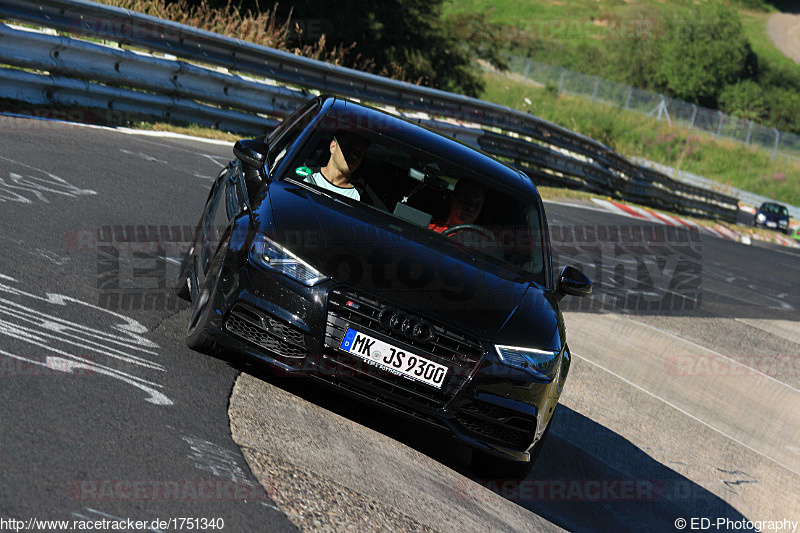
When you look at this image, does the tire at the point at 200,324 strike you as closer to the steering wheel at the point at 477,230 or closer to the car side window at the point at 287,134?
the car side window at the point at 287,134

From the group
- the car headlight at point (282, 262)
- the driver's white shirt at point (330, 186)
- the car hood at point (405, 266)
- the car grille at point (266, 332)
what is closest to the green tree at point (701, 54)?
the driver's white shirt at point (330, 186)

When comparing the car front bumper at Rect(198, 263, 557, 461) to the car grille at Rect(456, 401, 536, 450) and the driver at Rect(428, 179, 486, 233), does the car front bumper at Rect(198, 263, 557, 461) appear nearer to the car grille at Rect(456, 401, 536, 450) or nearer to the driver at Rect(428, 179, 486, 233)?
the car grille at Rect(456, 401, 536, 450)

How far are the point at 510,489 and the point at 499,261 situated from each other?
132cm

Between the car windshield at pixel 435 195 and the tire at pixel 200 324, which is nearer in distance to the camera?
the tire at pixel 200 324

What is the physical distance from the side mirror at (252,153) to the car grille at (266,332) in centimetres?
122

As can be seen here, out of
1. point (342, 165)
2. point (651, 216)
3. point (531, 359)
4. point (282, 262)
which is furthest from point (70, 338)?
point (651, 216)

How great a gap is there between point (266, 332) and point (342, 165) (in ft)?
4.87

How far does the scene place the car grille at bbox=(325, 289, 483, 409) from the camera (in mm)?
4875

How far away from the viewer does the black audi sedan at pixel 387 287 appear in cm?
489

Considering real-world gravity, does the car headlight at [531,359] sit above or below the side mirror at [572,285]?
below

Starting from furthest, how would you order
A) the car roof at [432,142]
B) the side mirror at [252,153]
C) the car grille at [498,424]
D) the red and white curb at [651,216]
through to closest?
the red and white curb at [651,216], the car roof at [432,142], the side mirror at [252,153], the car grille at [498,424]

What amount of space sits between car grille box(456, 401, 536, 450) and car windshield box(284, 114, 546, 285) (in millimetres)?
1129

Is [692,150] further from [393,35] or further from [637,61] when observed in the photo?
[393,35]

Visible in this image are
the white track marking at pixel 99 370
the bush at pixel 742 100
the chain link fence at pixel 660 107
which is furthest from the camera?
the bush at pixel 742 100
